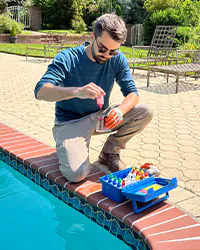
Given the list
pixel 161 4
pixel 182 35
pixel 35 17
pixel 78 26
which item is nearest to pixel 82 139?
pixel 182 35

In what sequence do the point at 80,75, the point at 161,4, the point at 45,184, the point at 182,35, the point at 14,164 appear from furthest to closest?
the point at 161,4 → the point at 182,35 → the point at 14,164 → the point at 45,184 → the point at 80,75

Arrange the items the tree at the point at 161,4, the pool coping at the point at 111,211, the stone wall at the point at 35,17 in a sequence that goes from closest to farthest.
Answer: the pool coping at the point at 111,211
the tree at the point at 161,4
the stone wall at the point at 35,17

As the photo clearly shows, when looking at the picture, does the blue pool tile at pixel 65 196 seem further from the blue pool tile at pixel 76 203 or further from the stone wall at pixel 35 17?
the stone wall at pixel 35 17

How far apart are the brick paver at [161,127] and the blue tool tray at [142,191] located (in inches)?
7.4

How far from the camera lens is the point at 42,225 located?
2645 mm

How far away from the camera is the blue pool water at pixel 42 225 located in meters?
2.41

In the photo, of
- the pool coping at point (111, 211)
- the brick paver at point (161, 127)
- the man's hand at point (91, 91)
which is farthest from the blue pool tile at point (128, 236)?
the man's hand at point (91, 91)

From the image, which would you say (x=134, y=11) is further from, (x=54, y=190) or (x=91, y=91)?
(x=91, y=91)

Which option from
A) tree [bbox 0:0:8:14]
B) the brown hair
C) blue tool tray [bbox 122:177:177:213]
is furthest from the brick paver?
tree [bbox 0:0:8:14]

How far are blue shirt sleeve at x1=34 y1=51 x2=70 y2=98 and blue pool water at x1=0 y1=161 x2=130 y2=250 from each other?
926 mm

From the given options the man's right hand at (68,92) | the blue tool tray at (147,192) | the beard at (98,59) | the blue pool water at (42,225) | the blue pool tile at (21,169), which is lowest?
the blue pool water at (42,225)

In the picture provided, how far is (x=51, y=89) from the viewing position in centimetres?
245

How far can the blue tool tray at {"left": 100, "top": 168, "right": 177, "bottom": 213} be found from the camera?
2225 mm

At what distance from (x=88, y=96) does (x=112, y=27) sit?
0.52 meters
